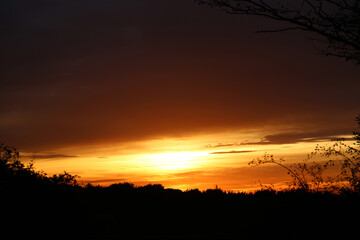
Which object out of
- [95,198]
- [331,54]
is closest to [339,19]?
[331,54]

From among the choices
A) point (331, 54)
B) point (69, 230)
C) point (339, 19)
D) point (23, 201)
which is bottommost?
point (69, 230)

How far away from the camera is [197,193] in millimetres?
17703

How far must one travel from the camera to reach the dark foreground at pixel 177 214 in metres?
11.0

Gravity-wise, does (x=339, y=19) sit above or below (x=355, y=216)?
above

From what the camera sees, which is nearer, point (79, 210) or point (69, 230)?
point (69, 230)

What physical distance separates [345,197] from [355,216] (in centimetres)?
137

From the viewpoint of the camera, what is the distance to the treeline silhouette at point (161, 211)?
11148mm

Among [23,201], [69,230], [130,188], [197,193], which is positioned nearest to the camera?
[69,230]

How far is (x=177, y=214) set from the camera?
47.4ft

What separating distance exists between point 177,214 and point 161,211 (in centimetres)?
79

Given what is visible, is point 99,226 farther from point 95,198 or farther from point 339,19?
point 339,19

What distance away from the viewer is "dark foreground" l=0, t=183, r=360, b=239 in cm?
1102

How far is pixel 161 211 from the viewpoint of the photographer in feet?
49.1

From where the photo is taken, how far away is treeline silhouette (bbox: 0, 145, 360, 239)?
1115 cm
